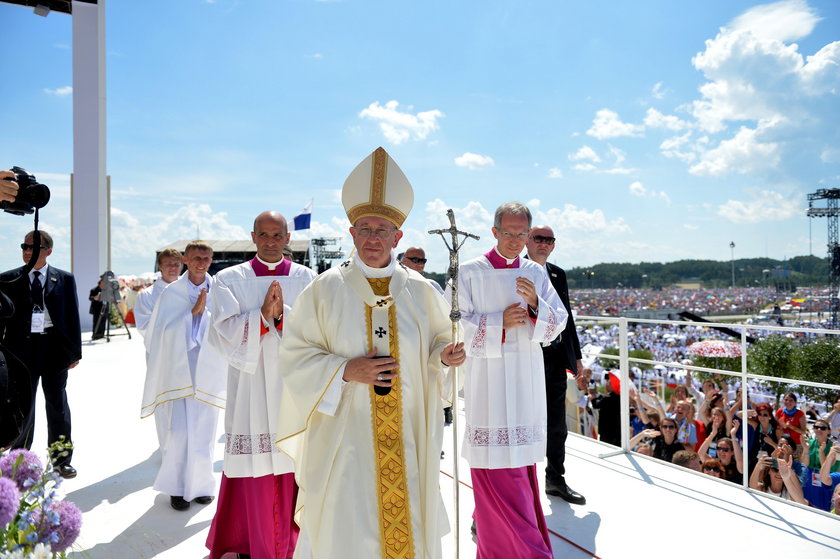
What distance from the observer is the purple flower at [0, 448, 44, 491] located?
5.05 ft

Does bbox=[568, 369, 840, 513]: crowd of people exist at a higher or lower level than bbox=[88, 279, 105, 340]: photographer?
lower

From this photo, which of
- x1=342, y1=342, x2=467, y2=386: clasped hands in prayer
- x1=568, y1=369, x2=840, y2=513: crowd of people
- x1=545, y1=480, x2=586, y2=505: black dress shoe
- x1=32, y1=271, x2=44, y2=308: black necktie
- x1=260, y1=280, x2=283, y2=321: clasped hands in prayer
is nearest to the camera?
x1=342, y1=342, x2=467, y2=386: clasped hands in prayer

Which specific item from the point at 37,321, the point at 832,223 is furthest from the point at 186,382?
the point at 832,223

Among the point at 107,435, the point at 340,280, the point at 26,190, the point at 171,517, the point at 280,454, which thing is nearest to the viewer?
the point at 26,190

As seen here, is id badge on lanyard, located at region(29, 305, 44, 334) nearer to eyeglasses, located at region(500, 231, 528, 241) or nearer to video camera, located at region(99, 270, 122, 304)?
eyeglasses, located at region(500, 231, 528, 241)

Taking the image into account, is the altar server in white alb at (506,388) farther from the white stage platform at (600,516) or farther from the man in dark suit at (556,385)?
the man in dark suit at (556,385)

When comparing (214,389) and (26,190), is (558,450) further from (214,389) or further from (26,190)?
(26,190)

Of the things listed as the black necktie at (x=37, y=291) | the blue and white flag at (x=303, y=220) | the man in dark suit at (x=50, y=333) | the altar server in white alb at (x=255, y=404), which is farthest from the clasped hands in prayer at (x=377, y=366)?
the blue and white flag at (x=303, y=220)

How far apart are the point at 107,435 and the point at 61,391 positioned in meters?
1.83

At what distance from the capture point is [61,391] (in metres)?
5.37

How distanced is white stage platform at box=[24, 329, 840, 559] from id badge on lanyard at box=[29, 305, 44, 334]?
1402 millimetres

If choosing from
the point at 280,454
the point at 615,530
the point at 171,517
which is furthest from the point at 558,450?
the point at 171,517

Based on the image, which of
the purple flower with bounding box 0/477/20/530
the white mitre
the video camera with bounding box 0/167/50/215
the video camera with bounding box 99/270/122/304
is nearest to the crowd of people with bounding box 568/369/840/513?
the white mitre

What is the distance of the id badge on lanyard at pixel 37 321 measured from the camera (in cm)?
505
